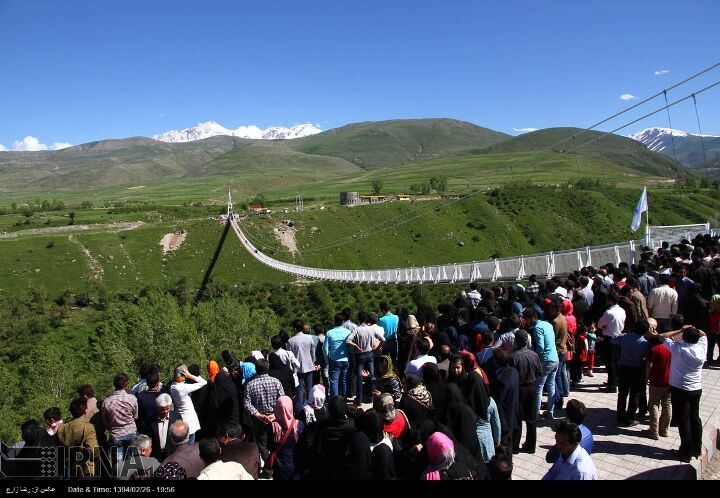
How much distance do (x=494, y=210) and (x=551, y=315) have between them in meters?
81.4

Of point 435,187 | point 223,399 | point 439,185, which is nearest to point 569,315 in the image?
point 223,399

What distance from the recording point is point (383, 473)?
13.1 feet

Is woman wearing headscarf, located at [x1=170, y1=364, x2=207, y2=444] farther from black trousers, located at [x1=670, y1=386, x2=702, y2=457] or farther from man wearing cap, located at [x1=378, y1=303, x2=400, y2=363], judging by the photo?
black trousers, located at [x1=670, y1=386, x2=702, y2=457]

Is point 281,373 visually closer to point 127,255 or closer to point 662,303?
point 662,303

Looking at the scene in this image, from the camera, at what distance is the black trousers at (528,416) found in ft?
19.3

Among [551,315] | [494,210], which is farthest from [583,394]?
[494,210]

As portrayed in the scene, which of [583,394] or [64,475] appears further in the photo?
[583,394]

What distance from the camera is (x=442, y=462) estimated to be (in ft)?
12.7

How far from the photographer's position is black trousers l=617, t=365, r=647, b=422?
6.34 metres

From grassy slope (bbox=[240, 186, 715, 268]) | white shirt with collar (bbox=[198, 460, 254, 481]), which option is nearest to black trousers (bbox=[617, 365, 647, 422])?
white shirt with collar (bbox=[198, 460, 254, 481])

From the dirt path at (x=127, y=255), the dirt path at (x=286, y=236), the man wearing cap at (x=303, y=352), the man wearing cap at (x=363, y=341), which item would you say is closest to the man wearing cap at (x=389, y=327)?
the man wearing cap at (x=363, y=341)

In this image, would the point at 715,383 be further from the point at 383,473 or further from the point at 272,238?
the point at 272,238

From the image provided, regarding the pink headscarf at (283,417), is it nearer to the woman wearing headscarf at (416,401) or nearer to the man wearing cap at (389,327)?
the woman wearing headscarf at (416,401)

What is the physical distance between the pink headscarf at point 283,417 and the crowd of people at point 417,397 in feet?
0.04
